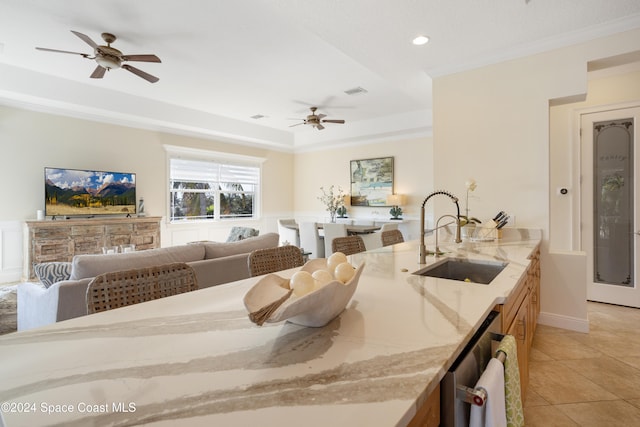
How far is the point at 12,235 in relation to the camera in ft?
15.7

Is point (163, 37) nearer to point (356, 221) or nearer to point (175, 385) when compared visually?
point (175, 385)

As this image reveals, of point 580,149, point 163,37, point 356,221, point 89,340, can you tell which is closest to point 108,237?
point 163,37

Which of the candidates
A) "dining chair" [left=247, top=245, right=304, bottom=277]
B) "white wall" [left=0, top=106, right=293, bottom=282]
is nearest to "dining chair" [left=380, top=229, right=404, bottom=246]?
"dining chair" [left=247, top=245, right=304, bottom=277]

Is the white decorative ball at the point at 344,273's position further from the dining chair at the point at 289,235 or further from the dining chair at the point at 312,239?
the dining chair at the point at 289,235

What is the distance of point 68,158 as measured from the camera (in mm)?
5207

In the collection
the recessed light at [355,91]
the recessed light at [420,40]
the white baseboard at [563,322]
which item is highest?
the recessed light at [355,91]

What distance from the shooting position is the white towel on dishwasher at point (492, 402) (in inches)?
31.2

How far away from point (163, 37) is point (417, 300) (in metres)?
3.79

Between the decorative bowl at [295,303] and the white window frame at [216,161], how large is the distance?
6.14 meters

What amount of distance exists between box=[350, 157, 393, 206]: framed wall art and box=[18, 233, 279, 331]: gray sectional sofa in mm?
4178

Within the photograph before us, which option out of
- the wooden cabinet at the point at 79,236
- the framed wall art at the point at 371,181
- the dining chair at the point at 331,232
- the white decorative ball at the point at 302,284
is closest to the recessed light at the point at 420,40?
the dining chair at the point at 331,232

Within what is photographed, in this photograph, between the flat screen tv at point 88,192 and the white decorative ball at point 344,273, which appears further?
the flat screen tv at point 88,192

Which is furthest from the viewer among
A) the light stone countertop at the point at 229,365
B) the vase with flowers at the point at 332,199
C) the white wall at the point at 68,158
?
the vase with flowers at the point at 332,199

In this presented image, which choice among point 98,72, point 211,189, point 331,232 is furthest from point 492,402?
point 211,189
